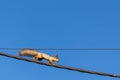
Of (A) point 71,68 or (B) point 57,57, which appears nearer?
(A) point 71,68

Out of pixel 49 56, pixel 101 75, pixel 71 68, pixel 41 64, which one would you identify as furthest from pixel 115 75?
pixel 49 56

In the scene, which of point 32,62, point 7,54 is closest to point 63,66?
point 32,62

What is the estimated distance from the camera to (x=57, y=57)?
14.0 m

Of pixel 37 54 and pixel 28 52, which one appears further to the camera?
pixel 37 54

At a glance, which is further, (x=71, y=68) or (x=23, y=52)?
(x=23, y=52)

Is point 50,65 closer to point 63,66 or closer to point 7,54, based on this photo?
point 63,66

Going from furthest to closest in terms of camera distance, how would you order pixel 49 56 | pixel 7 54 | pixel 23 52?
1. pixel 49 56
2. pixel 23 52
3. pixel 7 54

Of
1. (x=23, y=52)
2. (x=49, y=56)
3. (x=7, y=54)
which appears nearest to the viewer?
(x=7, y=54)

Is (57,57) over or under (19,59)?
over

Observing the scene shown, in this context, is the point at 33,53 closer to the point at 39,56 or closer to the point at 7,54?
the point at 39,56

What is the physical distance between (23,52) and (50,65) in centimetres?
165

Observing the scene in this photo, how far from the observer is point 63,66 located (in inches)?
453

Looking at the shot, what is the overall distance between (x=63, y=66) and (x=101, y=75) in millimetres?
1241

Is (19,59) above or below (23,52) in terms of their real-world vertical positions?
below
